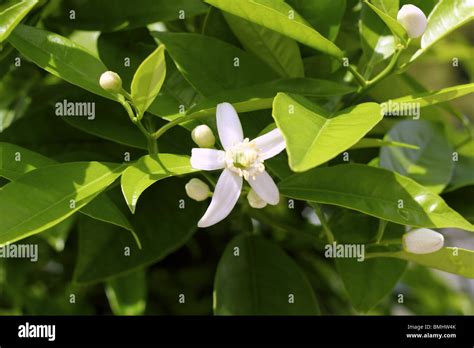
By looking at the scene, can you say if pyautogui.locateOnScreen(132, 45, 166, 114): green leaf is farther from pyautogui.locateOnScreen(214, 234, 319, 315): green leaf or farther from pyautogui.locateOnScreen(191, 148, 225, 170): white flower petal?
pyautogui.locateOnScreen(214, 234, 319, 315): green leaf

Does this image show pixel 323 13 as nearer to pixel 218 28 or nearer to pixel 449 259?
pixel 218 28

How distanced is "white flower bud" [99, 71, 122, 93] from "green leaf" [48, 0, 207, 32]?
124mm

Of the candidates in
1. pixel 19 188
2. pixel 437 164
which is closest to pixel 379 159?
pixel 437 164

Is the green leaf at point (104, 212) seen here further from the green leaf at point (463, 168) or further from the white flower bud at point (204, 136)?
the green leaf at point (463, 168)

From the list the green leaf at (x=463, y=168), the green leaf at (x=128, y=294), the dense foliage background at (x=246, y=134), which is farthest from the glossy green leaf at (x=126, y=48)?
the green leaf at (x=463, y=168)

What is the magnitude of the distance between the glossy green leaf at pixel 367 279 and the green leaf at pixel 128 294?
0.21 m

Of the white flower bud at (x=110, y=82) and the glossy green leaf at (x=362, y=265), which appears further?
the glossy green leaf at (x=362, y=265)

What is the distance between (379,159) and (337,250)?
0.10 m

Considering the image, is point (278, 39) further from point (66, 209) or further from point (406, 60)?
point (66, 209)

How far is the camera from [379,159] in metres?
0.61

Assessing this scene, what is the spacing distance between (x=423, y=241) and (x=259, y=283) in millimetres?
167

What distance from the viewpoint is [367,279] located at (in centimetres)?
59
